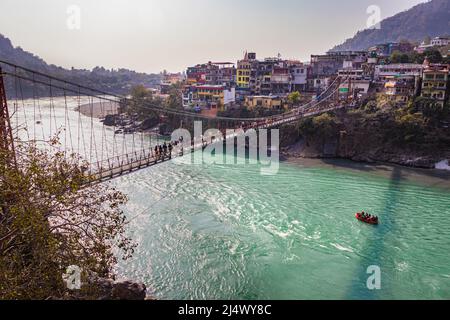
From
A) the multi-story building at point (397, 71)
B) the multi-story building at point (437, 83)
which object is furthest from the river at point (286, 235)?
the multi-story building at point (397, 71)

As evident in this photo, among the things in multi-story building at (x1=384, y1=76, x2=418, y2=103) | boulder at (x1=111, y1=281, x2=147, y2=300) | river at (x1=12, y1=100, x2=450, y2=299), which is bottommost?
river at (x1=12, y1=100, x2=450, y2=299)

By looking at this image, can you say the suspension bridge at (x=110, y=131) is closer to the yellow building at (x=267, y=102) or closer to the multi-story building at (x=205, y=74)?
the yellow building at (x=267, y=102)

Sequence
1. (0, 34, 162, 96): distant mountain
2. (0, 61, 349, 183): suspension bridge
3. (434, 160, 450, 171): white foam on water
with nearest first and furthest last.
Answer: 1. (0, 61, 349, 183): suspension bridge
2. (434, 160, 450, 171): white foam on water
3. (0, 34, 162, 96): distant mountain

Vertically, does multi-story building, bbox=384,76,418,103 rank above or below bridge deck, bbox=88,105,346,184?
above

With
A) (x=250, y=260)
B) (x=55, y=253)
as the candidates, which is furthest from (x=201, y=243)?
(x=55, y=253)

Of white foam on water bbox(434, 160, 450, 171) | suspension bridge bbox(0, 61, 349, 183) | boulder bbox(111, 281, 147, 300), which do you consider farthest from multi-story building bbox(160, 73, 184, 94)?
boulder bbox(111, 281, 147, 300)

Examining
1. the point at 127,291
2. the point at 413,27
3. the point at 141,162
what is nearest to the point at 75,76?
the point at 141,162

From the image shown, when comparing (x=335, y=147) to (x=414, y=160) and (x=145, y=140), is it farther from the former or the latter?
(x=145, y=140)

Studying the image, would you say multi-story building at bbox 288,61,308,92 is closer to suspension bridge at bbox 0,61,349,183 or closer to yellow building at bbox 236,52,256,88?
suspension bridge at bbox 0,61,349,183
